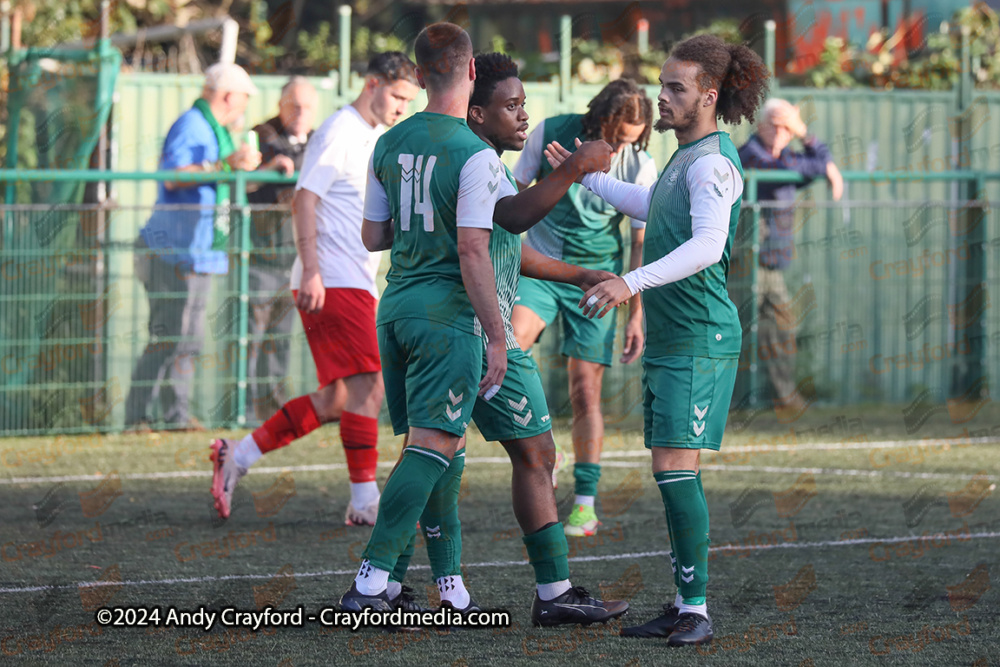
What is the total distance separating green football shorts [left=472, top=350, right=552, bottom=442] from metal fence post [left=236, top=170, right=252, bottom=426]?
6.26 meters

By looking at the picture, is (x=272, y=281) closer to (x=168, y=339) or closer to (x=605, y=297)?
(x=168, y=339)

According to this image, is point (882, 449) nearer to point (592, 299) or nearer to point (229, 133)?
point (229, 133)

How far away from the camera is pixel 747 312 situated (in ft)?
39.5

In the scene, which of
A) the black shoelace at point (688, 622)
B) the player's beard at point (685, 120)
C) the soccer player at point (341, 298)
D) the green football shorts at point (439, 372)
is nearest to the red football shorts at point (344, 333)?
the soccer player at point (341, 298)

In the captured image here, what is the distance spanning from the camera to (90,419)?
1054 cm

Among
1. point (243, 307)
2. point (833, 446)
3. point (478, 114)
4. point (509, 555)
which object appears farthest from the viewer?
point (243, 307)

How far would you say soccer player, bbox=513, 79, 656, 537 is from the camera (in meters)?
6.90

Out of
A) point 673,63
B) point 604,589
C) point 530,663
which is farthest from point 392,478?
point 673,63

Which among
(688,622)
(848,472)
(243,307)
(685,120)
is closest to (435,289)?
(685,120)

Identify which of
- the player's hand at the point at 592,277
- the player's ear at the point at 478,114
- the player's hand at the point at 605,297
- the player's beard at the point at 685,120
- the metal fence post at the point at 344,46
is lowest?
the player's hand at the point at 605,297

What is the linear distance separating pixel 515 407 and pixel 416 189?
0.78 metres

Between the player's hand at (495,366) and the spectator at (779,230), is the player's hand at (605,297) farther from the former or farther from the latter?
the spectator at (779,230)

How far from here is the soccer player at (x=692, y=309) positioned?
4691mm

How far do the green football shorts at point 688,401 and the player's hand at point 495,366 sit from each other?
1.63ft
